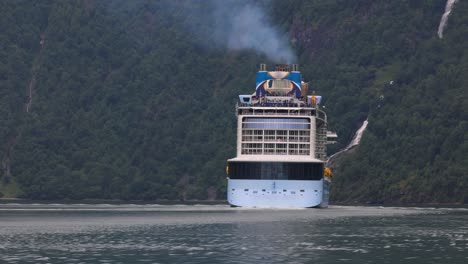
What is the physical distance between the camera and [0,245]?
11606cm

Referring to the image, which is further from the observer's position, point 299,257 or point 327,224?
point 327,224

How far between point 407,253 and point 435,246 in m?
8.96

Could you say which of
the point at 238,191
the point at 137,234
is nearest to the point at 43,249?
the point at 137,234

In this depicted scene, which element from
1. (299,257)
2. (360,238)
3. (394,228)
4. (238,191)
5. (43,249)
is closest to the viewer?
(299,257)

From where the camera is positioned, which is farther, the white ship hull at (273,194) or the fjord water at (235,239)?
the white ship hull at (273,194)

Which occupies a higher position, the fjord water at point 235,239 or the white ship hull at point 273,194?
the white ship hull at point 273,194

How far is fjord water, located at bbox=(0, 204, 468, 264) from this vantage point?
344 feet

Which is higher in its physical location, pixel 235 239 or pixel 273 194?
pixel 273 194

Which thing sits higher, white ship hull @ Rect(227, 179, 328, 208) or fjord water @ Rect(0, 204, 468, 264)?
white ship hull @ Rect(227, 179, 328, 208)

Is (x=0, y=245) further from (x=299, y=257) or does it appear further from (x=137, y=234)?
(x=299, y=257)

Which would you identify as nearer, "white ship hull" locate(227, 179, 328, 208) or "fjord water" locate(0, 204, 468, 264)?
"fjord water" locate(0, 204, 468, 264)

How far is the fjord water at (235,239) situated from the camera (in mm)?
104812

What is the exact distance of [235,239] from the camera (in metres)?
124

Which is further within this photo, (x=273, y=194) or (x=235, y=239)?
(x=273, y=194)
